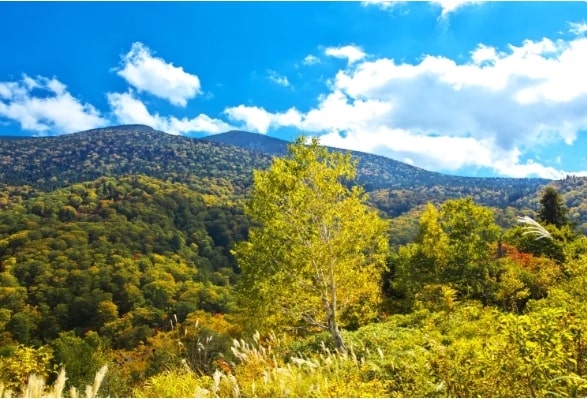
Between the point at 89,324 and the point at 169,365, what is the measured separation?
91.0 meters

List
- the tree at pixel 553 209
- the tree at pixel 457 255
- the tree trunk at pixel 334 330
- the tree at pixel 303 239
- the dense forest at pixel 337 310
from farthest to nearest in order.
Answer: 1. the tree at pixel 553 209
2. the tree at pixel 457 255
3. the tree at pixel 303 239
4. the tree trunk at pixel 334 330
5. the dense forest at pixel 337 310

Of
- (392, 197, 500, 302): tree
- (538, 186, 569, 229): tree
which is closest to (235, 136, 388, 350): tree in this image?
(392, 197, 500, 302): tree

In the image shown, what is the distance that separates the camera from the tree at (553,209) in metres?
45.0

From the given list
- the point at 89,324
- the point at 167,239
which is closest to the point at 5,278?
the point at 89,324

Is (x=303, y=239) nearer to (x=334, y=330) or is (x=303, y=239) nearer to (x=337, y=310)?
(x=334, y=330)

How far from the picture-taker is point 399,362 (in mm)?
7711

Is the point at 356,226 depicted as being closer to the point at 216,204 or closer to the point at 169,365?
the point at 169,365

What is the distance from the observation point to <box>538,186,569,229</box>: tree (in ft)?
148

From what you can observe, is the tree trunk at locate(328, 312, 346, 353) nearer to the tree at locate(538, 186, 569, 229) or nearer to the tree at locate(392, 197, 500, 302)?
the tree at locate(392, 197, 500, 302)

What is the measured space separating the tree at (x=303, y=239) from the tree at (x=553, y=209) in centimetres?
3482

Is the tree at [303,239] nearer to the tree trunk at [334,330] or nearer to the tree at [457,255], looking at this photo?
the tree trunk at [334,330]

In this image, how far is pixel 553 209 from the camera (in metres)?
45.5

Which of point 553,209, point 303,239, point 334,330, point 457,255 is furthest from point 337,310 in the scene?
point 553,209

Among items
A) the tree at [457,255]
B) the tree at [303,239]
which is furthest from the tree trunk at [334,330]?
the tree at [457,255]
